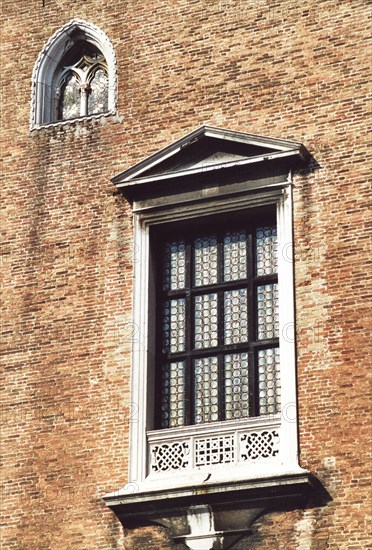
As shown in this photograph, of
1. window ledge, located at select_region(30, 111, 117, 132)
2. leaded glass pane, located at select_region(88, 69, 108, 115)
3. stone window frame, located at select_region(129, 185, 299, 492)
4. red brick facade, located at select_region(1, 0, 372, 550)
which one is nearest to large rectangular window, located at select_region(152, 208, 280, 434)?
stone window frame, located at select_region(129, 185, 299, 492)

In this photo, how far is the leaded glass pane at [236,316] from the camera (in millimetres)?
21375

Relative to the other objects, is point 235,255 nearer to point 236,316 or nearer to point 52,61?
point 236,316

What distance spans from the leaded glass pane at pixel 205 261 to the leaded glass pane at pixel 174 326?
1.35ft

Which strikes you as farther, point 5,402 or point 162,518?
point 5,402

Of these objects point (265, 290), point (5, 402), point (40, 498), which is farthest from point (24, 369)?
point (265, 290)

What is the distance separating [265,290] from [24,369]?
360cm

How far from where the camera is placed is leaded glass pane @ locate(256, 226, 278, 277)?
21.6m

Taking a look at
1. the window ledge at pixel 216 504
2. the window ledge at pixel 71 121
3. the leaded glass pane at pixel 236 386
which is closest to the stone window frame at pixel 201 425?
the window ledge at pixel 216 504

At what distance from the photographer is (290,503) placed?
64.8 feet

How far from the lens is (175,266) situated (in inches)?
875

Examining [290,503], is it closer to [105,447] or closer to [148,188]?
[105,447]

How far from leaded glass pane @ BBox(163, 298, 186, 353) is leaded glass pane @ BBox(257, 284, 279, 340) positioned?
112cm

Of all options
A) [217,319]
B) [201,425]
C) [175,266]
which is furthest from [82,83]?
[201,425]

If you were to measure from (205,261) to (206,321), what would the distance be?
91 cm
